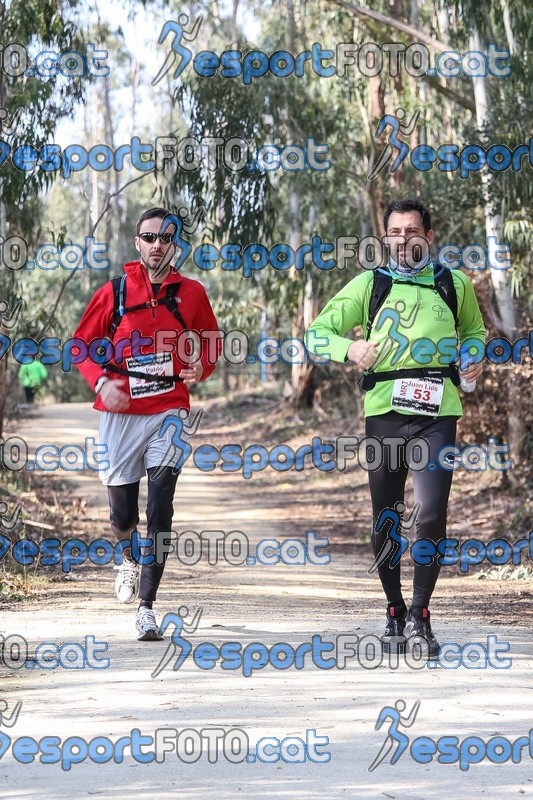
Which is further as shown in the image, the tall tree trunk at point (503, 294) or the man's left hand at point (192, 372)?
the tall tree trunk at point (503, 294)

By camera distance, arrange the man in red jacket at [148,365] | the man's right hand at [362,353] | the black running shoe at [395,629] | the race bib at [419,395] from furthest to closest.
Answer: the man in red jacket at [148,365] → the black running shoe at [395,629] → the race bib at [419,395] → the man's right hand at [362,353]

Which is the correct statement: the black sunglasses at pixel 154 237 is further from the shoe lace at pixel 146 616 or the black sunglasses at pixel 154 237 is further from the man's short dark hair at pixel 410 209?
the shoe lace at pixel 146 616

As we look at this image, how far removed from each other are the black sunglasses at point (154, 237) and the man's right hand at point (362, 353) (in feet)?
3.92

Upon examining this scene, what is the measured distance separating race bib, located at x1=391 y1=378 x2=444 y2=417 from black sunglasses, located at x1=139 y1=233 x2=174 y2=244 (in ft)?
4.55

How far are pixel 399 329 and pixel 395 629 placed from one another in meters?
1.40

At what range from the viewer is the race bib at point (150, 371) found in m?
5.94

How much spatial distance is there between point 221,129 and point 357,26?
12.0 feet

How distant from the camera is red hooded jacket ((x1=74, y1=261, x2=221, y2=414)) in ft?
19.5

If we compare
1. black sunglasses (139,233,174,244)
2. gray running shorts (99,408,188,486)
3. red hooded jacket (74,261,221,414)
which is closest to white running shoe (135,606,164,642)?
gray running shorts (99,408,188,486)

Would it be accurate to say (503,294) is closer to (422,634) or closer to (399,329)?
(399,329)

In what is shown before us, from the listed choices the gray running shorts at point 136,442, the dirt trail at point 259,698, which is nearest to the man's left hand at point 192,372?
the gray running shorts at point 136,442

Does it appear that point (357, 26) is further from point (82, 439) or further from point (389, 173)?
point (82, 439)

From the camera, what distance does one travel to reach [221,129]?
14.7 m

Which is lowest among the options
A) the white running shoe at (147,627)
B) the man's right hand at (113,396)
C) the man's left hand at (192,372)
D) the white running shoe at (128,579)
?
the white running shoe at (147,627)
